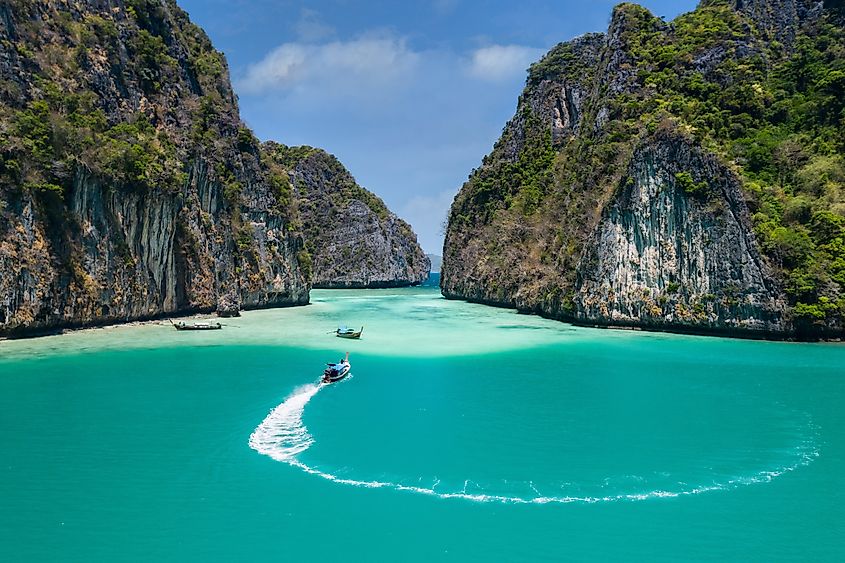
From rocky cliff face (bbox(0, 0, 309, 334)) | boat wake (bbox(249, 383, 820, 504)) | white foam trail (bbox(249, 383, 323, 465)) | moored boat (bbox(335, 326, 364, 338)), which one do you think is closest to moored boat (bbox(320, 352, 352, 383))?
white foam trail (bbox(249, 383, 323, 465))

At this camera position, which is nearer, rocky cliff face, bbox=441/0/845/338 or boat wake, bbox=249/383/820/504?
boat wake, bbox=249/383/820/504

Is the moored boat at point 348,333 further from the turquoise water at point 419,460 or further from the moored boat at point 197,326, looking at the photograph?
the moored boat at point 197,326

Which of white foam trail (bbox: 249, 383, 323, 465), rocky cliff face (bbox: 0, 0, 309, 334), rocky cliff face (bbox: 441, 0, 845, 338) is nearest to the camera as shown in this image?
white foam trail (bbox: 249, 383, 323, 465)

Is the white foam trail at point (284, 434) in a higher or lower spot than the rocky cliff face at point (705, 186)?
lower

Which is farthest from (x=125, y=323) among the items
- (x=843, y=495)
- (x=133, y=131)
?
(x=843, y=495)

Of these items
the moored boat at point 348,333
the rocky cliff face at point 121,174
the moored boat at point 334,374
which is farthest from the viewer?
the moored boat at point 348,333

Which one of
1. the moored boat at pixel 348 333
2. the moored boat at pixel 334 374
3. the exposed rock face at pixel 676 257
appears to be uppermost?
the exposed rock face at pixel 676 257

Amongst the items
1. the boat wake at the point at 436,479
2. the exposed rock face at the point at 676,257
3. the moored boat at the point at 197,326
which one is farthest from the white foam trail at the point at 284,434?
the exposed rock face at the point at 676,257

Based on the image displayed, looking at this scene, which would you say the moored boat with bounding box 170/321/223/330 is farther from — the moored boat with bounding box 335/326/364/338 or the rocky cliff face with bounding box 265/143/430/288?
the rocky cliff face with bounding box 265/143/430/288
